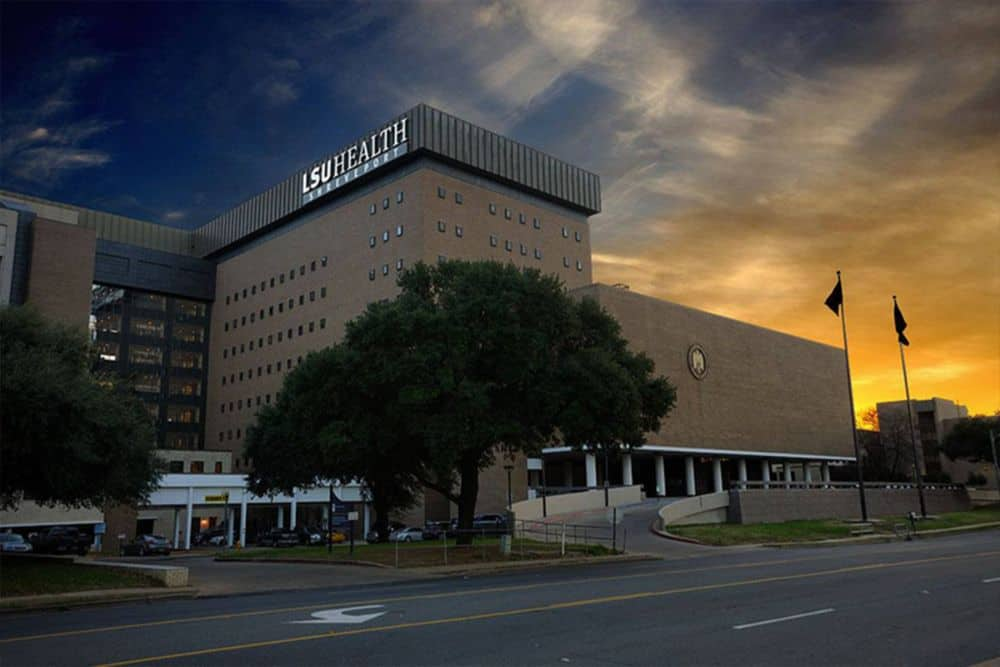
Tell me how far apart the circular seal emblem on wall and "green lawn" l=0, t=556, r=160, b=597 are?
215 feet

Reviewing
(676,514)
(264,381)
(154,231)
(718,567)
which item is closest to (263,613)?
(718,567)

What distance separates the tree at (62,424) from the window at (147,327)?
9139 cm

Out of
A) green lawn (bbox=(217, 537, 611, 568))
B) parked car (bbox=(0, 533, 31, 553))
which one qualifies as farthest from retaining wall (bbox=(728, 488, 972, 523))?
parked car (bbox=(0, 533, 31, 553))

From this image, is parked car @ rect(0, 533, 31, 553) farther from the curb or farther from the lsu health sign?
the lsu health sign

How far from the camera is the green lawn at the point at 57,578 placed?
794 inches

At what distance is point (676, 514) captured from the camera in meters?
47.9

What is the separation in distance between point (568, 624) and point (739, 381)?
80.0m

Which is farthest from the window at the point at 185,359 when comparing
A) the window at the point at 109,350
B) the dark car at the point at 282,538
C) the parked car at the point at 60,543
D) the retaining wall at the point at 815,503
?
the retaining wall at the point at 815,503

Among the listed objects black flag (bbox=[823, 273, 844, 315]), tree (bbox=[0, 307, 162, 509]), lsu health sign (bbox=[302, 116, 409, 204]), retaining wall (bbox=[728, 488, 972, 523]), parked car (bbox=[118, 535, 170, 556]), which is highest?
lsu health sign (bbox=[302, 116, 409, 204])

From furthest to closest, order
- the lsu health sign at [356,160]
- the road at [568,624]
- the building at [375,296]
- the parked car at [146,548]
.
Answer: the lsu health sign at [356,160] < the building at [375,296] < the parked car at [146,548] < the road at [568,624]

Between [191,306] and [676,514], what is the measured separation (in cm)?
8833

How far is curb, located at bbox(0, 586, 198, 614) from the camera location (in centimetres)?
1833

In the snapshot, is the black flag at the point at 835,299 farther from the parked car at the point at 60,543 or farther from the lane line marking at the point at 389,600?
the parked car at the point at 60,543

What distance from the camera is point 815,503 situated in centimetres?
5428
